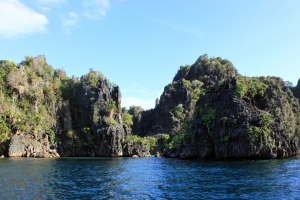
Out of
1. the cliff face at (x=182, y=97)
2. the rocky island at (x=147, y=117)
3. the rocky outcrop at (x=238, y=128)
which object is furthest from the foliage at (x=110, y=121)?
the cliff face at (x=182, y=97)

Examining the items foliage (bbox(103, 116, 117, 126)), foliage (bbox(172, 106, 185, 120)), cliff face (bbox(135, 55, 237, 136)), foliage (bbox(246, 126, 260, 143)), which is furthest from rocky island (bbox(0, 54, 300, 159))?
cliff face (bbox(135, 55, 237, 136))

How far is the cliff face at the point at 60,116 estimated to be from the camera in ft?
315

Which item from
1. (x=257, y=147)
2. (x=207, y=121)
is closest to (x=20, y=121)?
(x=207, y=121)

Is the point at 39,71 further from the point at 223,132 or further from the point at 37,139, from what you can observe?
the point at 223,132

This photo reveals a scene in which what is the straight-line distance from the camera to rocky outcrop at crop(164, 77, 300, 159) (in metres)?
68.1

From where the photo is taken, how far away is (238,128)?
2795 inches

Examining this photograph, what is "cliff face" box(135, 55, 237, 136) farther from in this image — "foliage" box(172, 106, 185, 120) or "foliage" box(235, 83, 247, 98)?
"foliage" box(235, 83, 247, 98)

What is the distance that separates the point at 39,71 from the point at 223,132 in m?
90.3

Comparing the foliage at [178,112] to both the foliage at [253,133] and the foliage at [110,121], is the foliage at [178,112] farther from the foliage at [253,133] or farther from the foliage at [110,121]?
the foliage at [253,133]

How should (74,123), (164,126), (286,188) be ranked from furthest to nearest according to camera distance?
(164,126), (74,123), (286,188)

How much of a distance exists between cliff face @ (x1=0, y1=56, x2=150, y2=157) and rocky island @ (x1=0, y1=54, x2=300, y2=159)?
312mm

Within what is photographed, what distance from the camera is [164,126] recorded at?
157m

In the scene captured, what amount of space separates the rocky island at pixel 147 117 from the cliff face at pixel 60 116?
1.02 feet

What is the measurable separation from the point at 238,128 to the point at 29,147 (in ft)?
216
